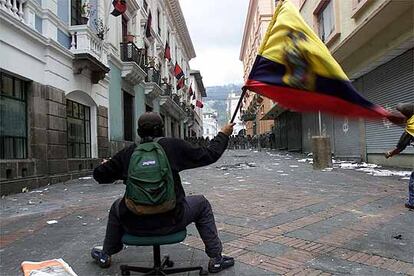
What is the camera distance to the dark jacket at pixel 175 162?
3.31 metres

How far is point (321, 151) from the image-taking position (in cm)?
1252

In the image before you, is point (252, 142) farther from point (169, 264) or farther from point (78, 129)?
point (169, 264)

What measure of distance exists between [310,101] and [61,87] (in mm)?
9826

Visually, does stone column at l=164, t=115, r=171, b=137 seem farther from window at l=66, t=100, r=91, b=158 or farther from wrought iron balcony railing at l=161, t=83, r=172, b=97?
window at l=66, t=100, r=91, b=158

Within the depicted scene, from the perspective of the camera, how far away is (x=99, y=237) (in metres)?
5.03

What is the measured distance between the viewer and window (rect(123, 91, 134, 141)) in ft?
67.7

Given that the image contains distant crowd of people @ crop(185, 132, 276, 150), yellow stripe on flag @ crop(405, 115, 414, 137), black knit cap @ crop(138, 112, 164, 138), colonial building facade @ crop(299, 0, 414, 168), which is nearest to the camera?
black knit cap @ crop(138, 112, 164, 138)

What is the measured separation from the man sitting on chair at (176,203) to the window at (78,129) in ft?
32.8

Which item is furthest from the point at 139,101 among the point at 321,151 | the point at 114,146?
the point at 321,151

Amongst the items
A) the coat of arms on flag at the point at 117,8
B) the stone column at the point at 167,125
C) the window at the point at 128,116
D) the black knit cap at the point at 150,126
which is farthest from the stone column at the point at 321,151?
the stone column at the point at 167,125

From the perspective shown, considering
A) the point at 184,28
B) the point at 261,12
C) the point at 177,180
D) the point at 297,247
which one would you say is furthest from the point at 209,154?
the point at 261,12

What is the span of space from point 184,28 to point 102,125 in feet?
99.3

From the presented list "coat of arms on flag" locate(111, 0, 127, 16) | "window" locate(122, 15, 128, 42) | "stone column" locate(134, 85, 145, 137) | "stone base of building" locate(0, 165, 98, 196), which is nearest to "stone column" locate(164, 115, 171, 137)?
"stone column" locate(134, 85, 145, 137)

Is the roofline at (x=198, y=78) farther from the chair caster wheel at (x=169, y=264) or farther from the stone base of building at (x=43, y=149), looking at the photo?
the chair caster wheel at (x=169, y=264)
